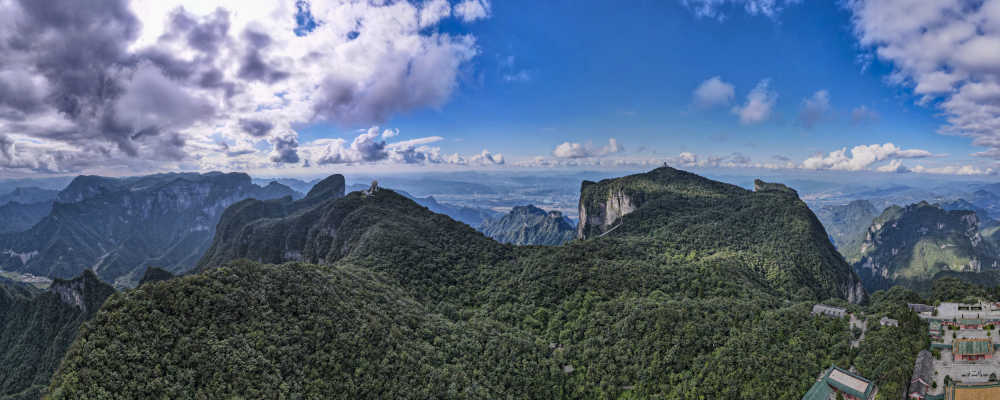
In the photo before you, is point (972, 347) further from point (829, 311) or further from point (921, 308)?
point (921, 308)

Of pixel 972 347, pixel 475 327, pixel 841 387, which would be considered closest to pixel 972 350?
pixel 972 347

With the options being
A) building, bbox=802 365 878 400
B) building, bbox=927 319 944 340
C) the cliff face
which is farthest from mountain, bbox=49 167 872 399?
building, bbox=802 365 878 400

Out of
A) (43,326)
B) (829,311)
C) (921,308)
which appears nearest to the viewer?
(921,308)

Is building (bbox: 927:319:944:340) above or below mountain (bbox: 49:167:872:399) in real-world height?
above

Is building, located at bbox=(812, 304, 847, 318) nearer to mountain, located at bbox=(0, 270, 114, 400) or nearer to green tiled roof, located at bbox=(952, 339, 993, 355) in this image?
green tiled roof, located at bbox=(952, 339, 993, 355)

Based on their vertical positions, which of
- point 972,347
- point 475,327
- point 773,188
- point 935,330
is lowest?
point 475,327

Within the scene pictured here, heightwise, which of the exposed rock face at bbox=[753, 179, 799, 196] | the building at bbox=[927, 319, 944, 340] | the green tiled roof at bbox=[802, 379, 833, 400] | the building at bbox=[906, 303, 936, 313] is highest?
the exposed rock face at bbox=[753, 179, 799, 196]

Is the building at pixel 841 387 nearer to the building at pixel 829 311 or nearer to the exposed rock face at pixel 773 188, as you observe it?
the building at pixel 829 311

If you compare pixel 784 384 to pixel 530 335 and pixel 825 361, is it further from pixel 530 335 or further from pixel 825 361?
pixel 530 335
